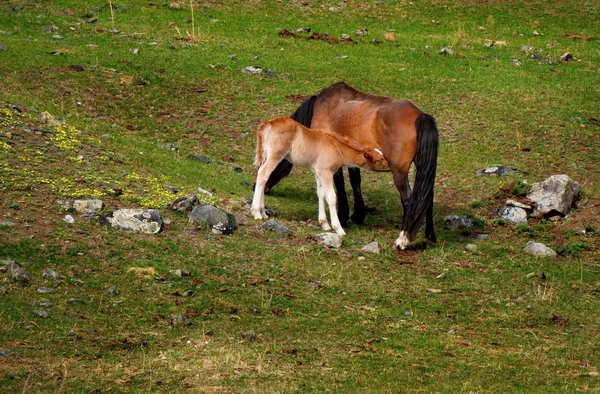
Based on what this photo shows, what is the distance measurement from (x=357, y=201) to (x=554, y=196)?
3271mm

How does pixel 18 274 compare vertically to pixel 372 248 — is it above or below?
above

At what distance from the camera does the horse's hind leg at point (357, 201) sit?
52.2ft

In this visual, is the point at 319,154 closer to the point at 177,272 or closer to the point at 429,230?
the point at 429,230

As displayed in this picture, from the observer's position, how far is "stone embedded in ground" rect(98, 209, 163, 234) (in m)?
13.2

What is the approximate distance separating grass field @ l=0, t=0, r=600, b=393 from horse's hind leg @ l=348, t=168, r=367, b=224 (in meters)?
0.29

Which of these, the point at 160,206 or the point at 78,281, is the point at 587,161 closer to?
the point at 160,206

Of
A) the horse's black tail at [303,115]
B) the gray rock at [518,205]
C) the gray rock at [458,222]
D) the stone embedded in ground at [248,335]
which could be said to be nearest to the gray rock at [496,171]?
the gray rock at [518,205]

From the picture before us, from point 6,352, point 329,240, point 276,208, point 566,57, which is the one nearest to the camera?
point 6,352

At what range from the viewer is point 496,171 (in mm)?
17922

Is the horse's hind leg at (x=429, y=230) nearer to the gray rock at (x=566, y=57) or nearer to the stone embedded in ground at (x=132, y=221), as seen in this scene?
the stone embedded in ground at (x=132, y=221)

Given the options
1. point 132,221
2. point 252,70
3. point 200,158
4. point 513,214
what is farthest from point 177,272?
point 252,70

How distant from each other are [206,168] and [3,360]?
29.8 feet

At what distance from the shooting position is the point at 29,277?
11.1 metres

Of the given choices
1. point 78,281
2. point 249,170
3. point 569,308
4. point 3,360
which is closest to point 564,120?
point 249,170
